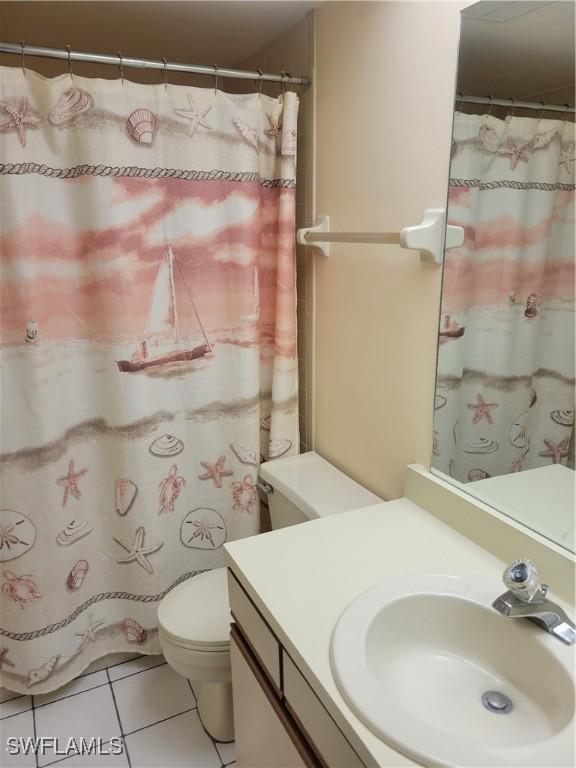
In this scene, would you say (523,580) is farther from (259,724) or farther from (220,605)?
(220,605)

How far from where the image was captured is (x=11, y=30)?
1.83 meters

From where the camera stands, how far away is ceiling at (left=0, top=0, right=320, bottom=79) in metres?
1.62

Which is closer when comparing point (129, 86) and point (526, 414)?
point (526, 414)

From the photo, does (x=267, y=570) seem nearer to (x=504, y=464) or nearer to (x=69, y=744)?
(x=504, y=464)

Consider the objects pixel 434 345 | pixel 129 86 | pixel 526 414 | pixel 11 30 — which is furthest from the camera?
pixel 11 30

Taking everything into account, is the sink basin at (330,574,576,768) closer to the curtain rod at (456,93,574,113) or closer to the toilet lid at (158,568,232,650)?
the toilet lid at (158,568,232,650)

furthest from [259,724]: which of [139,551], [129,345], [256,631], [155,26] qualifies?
[155,26]

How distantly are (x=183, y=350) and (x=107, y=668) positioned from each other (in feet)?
3.96

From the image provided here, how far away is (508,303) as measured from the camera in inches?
45.6

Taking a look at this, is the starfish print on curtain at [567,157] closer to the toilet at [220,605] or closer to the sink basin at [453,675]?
the sink basin at [453,675]

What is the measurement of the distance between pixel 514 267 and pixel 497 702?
834mm

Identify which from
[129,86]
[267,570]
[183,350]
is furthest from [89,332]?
[267,570]

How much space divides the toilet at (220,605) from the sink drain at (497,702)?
2.12ft

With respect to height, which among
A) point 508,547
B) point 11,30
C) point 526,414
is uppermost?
point 11,30
